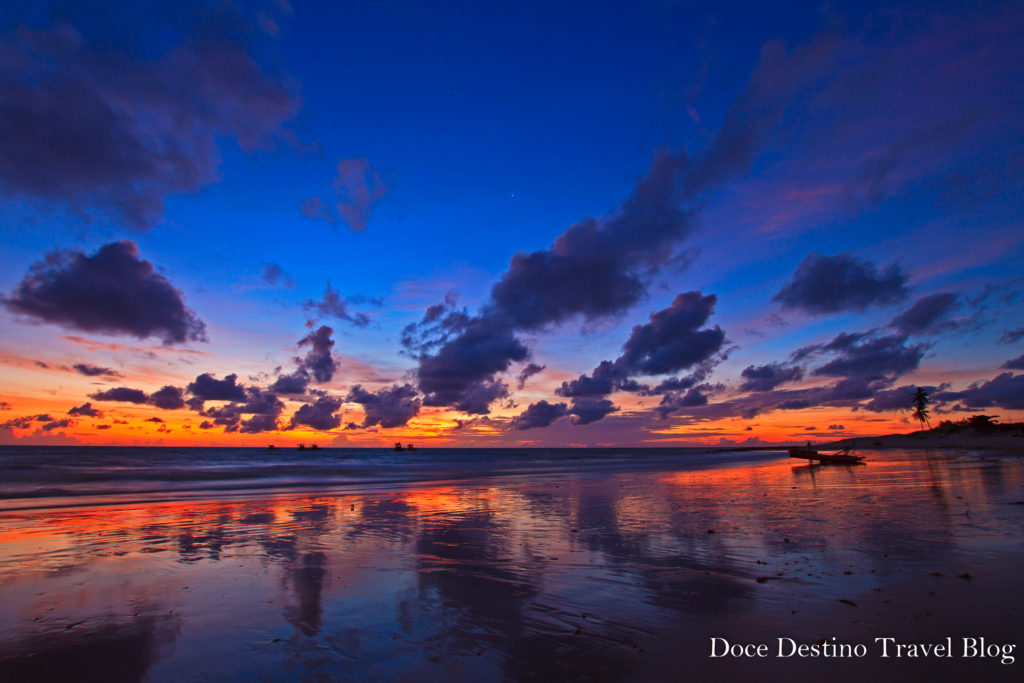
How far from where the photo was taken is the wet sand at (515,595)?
17.7ft

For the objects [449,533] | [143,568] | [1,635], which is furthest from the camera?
[449,533]

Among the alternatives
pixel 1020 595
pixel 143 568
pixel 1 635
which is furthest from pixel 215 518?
pixel 1020 595

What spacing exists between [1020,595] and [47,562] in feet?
58.4

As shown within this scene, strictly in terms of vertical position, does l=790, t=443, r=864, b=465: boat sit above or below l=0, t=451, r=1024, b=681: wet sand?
below

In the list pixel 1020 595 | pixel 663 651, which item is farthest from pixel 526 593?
pixel 1020 595

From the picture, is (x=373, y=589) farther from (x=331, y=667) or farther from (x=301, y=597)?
(x=331, y=667)

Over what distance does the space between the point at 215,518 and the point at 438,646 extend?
1474 cm

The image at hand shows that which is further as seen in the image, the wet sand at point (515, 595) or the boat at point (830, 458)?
the boat at point (830, 458)

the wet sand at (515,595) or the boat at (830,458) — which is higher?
the wet sand at (515,595)

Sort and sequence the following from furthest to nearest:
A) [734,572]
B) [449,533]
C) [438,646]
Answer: [449,533], [734,572], [438,646]

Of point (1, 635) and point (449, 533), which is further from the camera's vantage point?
point (449, 533)

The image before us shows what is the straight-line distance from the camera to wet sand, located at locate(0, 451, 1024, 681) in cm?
541

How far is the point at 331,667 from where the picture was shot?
540 centimetres

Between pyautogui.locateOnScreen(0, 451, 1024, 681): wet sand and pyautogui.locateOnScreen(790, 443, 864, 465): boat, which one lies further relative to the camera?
pyautogui.locateOnScreen(790, 443, 864, 465): boat
